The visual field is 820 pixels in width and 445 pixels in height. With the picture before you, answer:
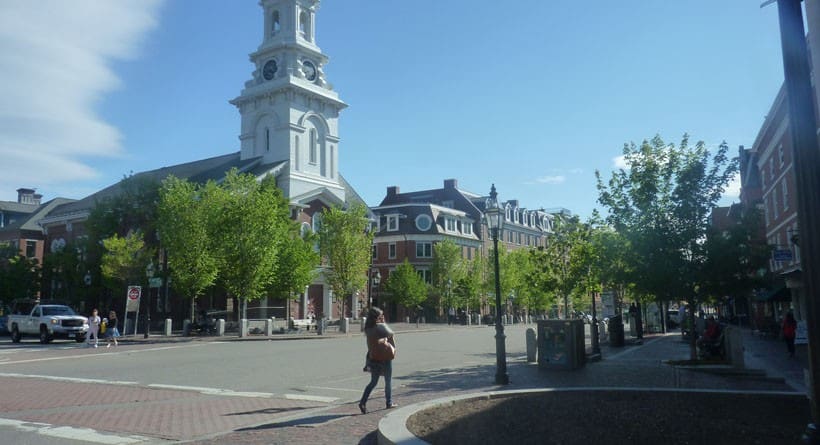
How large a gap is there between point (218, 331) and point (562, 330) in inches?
988

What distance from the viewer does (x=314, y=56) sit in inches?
2101

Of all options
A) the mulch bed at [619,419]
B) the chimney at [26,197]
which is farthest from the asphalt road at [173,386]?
the chimney at [26,197]

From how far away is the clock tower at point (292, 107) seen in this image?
50.0m

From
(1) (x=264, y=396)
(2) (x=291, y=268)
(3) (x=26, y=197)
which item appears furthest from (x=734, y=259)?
(3) (x=26, y=197)

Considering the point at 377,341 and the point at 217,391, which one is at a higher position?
the point at 377,341

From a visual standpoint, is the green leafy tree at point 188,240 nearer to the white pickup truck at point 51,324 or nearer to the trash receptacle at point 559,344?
the white pickup truck at point 51,324

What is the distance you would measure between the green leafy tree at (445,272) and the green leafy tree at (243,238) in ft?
89.4

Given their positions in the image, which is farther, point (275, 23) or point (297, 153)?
point (275, 23)

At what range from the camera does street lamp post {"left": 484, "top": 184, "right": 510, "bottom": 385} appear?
43.3 ft

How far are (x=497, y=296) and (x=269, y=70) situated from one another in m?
43.4

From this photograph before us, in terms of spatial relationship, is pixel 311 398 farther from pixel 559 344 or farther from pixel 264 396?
pixel 559 344

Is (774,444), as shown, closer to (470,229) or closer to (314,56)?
(314,56)

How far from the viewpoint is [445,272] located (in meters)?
63.1

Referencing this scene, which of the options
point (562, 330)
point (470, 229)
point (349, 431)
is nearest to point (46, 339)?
point (562, 330)
